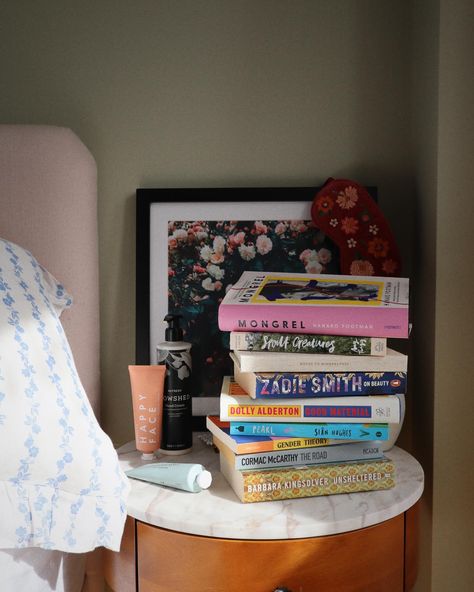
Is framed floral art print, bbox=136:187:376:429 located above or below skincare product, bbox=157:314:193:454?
above

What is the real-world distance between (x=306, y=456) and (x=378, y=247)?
0.52 metres

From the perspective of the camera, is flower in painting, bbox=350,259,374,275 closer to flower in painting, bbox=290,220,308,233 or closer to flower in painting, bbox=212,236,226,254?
flower in painting, bbox=290,220,308,233

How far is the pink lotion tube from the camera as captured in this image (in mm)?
1109

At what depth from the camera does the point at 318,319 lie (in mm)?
973

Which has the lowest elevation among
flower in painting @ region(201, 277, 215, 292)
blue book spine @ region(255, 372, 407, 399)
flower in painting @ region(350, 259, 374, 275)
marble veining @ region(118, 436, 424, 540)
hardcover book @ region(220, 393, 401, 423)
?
marble veining @ region(118, 436, 424, 540)

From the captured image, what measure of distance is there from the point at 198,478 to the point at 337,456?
0.76ft

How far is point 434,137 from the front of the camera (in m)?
1.17

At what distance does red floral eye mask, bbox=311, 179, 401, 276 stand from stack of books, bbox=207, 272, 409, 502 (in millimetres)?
282

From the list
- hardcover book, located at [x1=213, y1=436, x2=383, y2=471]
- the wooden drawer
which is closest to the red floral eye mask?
hardcover book, located at [x1=213, y1=436, x2=383, y2=471]

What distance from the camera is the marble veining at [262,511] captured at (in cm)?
83

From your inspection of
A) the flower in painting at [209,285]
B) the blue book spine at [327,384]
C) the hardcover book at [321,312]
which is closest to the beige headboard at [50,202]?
the flower in painting at [209,285]

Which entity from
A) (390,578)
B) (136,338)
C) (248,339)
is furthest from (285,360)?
(136,338)

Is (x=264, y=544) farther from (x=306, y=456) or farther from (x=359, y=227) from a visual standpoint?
(x=359, y=227)

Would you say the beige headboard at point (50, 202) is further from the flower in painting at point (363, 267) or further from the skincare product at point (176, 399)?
the flower in painting at point (363, 267)
